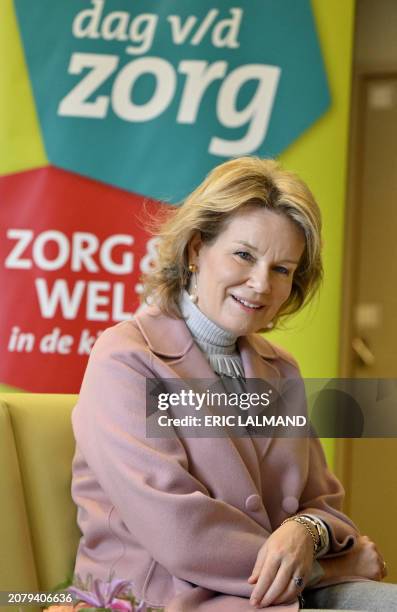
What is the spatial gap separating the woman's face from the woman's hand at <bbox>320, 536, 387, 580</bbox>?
1.54 ft

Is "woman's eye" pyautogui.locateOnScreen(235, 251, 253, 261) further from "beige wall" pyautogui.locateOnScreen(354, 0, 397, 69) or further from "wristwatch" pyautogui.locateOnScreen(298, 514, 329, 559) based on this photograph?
"beige wall" pyautogui.locateOnScreen(354, 0, 397, 69)

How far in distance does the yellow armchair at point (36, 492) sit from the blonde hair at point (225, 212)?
1.09 ft

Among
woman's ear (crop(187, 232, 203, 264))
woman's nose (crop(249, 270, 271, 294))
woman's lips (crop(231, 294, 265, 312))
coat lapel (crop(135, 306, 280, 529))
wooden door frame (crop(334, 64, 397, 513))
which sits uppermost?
wooden door frame (crop(334, 64, 397, 513))

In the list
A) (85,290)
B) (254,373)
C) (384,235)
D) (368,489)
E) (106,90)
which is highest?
(106,90)

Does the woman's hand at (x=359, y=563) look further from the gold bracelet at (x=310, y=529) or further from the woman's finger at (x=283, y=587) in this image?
the woman's finger at (x=283, y=587)

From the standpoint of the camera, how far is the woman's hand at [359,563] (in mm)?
1800

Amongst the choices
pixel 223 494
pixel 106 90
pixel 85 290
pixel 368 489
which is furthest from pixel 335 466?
pixel 223 494

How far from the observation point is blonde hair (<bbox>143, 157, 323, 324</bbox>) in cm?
180

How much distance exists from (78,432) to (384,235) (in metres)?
2.58

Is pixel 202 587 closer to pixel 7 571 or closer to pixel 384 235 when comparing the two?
pixel 7 571

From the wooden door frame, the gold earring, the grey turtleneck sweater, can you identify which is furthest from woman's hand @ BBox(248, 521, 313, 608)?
the wooden door frame

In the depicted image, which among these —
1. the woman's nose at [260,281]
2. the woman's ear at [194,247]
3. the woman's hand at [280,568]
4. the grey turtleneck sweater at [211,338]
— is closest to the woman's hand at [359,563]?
the woman's hand at [280,568]

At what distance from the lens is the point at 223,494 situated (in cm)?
170

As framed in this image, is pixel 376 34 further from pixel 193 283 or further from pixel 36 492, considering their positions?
pixel 36 492
